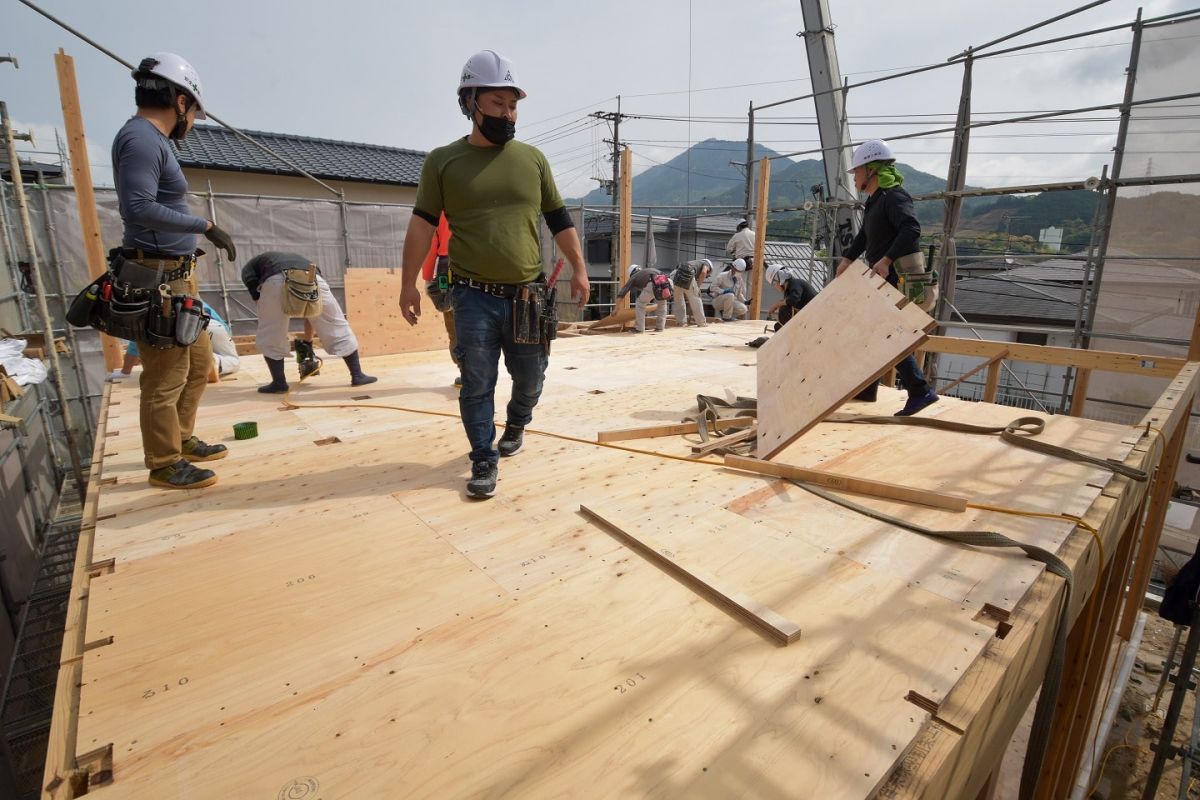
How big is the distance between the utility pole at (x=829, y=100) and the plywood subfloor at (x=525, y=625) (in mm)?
8061

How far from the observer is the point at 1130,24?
264 inches

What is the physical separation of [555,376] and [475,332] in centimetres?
285

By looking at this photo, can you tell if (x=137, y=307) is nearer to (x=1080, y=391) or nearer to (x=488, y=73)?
(x=488, y=73)

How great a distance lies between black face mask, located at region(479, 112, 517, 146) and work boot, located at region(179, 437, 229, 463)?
7.52ft

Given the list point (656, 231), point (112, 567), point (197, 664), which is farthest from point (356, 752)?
point (656, 231)

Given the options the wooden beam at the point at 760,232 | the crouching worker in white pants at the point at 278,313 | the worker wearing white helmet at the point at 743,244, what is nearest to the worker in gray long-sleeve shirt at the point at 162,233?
the crouching worker in white pants at the point at 278,313

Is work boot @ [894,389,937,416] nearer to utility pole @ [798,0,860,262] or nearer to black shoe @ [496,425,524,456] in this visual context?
black shoe @ [496,425,524,456]

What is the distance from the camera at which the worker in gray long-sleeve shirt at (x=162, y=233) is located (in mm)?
2506

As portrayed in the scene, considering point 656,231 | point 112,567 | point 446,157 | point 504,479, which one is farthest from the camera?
point 656,231

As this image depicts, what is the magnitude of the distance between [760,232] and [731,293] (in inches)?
64.5

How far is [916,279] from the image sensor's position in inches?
161

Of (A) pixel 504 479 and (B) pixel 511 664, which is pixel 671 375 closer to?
(A) pixel 504 479

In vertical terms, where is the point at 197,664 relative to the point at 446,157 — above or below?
below

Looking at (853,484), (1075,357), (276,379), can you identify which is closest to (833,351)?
(853,484)
